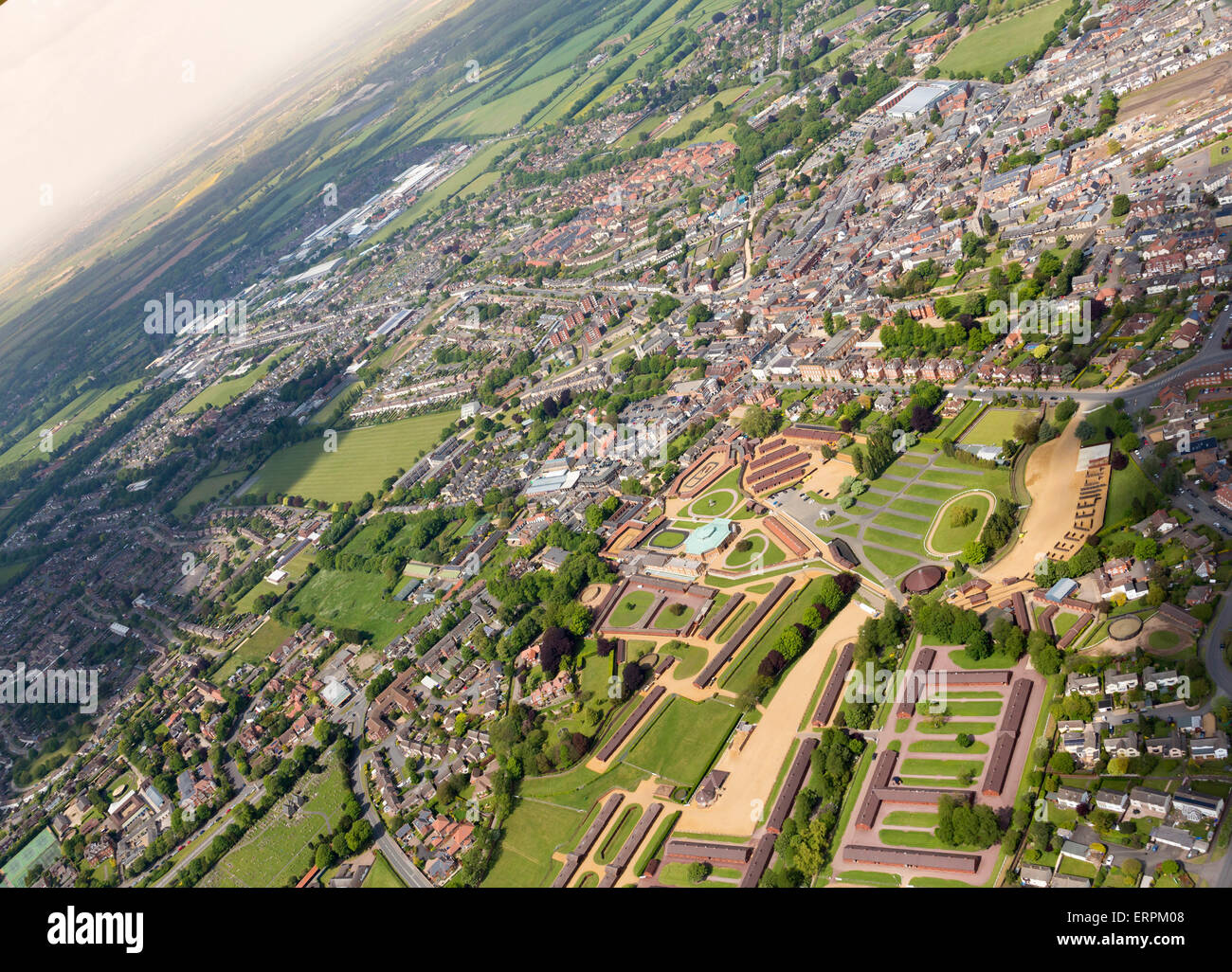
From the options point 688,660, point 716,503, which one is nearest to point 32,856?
point 688,660

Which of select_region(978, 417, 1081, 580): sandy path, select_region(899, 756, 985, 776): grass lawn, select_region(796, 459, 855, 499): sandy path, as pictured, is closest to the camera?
select_region(899, 756, 985, 776): grass lawn

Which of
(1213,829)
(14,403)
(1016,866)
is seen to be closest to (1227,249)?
(1213,829)

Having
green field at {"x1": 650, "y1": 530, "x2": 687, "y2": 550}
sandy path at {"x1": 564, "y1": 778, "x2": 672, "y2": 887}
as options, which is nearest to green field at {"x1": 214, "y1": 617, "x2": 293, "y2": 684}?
green field at {"x1": 650, "y1": 530, "x2": 687, "y2": 550}

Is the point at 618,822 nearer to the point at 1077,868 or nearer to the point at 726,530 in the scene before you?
the point at 1077,868

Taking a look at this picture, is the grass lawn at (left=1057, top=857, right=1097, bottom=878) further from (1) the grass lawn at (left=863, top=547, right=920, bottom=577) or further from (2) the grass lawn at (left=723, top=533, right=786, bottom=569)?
(2) the grass lawn at (left=723, top=533, right=786, bottom=569)

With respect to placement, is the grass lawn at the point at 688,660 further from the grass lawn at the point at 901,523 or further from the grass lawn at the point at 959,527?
the grass lawn at the point at 959,527

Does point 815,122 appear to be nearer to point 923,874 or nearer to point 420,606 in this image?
point 420,606
